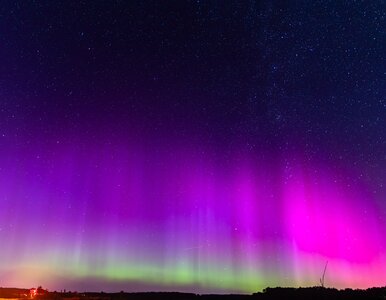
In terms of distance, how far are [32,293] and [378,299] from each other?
69.9 m

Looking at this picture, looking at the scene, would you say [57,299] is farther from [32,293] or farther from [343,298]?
[343,298]

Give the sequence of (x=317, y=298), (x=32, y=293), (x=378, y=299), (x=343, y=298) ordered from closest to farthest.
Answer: (x=378, y=299) < (x=343, y=298) < (x=317, y=298) < (x=32, y=293)

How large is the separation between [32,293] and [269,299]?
51134 mm

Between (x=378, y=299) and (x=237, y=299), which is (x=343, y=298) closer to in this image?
(x=378, y=299)

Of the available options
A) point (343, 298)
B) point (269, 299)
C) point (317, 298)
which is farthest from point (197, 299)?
point (343, 298)

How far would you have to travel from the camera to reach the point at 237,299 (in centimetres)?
9388

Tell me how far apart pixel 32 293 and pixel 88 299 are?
1512 cm

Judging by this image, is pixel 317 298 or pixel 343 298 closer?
pixel 343 298

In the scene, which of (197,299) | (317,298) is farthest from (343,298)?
(197,299)

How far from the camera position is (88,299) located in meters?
86.1

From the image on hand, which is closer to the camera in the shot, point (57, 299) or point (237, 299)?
point (57, 299)

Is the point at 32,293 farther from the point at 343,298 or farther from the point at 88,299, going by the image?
the point at 343,298

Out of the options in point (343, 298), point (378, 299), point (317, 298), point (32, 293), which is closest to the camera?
point (378, 299)

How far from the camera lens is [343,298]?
75250 mm
